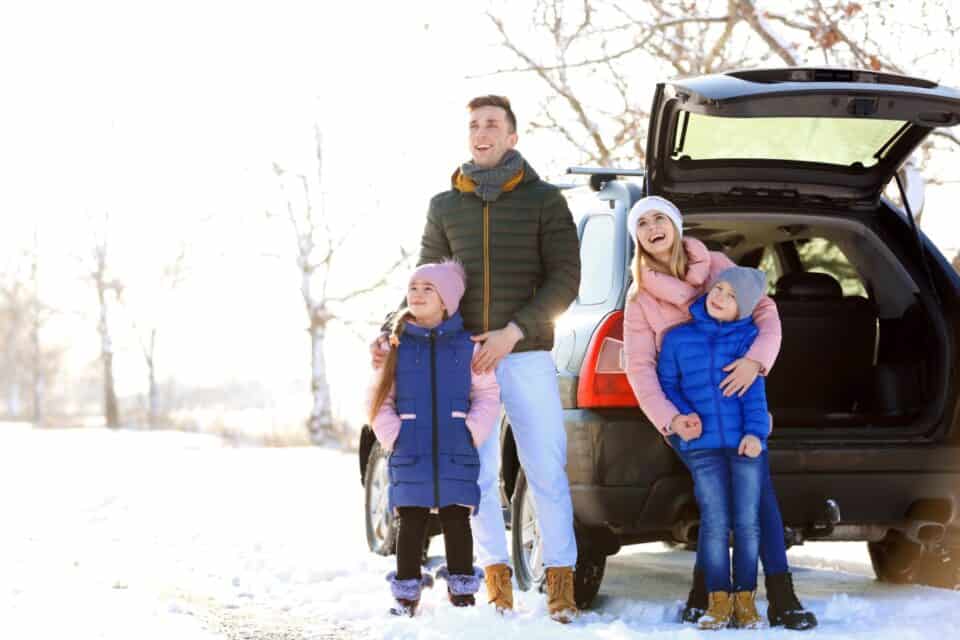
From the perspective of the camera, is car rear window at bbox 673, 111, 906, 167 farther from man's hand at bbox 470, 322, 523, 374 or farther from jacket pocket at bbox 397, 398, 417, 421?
jacket pocket at bbox 397, 398, 417, 421

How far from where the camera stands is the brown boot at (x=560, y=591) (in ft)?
18.0

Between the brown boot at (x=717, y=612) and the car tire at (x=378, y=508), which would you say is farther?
the car tire at (x=378, y=508)

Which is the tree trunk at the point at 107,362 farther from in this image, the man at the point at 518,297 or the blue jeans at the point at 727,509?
the blue jeans at the point at 727,509

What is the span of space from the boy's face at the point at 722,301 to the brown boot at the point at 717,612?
1.13 m

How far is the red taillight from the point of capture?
544cm

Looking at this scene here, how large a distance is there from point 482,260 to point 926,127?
2032 millimetres

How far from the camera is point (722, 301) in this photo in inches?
210

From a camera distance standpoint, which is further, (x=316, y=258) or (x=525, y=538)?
(x=316, y=258)

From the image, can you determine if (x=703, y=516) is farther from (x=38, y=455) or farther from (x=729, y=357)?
(x=38, y=455)

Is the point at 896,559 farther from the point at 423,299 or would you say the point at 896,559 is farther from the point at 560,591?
the point at 423,299

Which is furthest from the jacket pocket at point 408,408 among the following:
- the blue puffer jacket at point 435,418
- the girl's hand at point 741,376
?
the girl's hand at point 741,376

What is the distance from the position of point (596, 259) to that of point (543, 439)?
0.94 metres

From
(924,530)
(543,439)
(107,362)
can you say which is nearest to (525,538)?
(543,439)

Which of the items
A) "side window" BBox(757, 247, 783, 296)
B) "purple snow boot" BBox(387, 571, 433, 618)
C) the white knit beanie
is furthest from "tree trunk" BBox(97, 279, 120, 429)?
the white knit beanie
